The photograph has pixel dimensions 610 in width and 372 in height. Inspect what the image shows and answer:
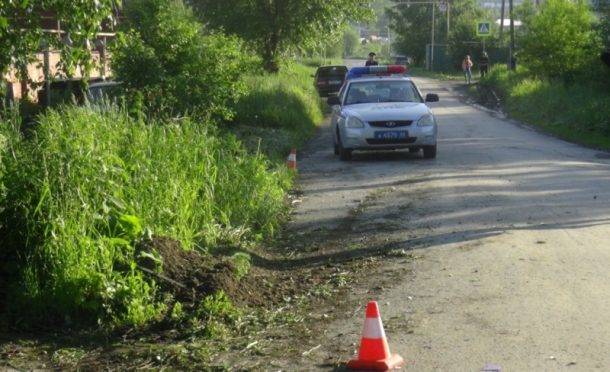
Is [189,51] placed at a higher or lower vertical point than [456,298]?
higher

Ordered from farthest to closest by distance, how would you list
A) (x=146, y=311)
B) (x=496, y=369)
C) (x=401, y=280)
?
(x=401, y=280) < (x=146, y=311) < (x=496, y=369)

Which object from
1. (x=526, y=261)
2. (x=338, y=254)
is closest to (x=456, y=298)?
(x=526, y=261)

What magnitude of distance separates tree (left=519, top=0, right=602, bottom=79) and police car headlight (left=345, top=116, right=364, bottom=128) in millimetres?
16757

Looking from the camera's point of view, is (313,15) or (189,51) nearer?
(189,51)

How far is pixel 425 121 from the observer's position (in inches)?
719

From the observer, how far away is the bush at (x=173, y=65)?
16.3 metres

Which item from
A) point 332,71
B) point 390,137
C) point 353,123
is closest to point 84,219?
point 390,137

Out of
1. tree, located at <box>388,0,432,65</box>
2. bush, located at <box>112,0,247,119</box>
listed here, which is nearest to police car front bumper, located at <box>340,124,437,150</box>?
bush, located at <box>112,0,247,119</box>

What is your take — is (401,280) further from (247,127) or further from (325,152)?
(247,127)

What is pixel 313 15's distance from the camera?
34.6 meters

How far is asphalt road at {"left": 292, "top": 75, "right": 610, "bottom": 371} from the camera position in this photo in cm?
661

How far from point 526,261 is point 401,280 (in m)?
1.29

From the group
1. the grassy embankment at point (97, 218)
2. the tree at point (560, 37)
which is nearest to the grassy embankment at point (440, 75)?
the tree at point (560, 37)

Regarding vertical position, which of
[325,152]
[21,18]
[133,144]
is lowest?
[325,152]
